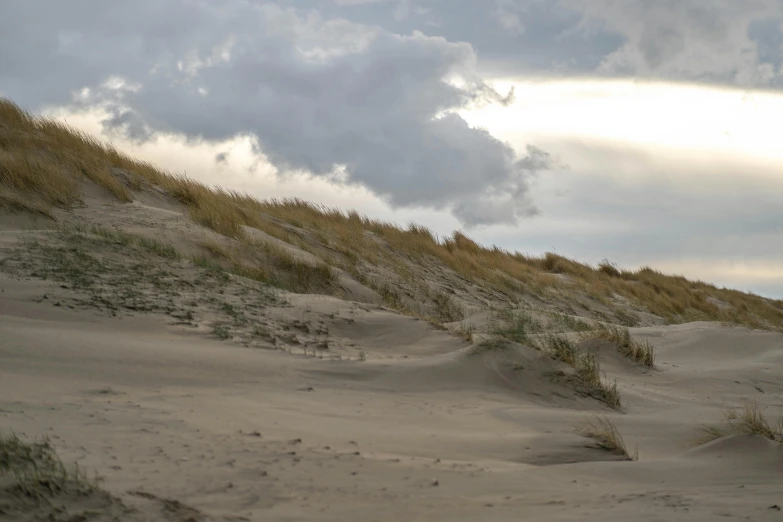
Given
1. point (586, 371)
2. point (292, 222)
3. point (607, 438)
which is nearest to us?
point (607, 438)

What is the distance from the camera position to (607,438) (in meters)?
4.05

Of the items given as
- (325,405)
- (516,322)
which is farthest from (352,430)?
(516,322)

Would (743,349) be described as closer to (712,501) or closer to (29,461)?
(712,501)

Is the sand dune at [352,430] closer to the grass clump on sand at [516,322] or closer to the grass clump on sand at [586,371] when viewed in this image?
the grass clump on sand at [586,371]

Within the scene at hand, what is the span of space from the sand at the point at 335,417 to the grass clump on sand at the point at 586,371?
0.13m

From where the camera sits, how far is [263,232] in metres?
11.5

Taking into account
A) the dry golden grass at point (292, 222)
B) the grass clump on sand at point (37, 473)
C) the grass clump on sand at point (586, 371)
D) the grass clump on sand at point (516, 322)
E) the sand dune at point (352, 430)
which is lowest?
the grass clump on sand at point (37, 473)

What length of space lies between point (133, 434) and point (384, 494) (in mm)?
1181

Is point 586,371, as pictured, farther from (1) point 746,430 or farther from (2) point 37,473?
(2) point 37,473

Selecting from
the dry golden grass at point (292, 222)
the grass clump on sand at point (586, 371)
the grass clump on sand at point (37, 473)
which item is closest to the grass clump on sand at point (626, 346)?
the grass clump on sand at point (586, 371)

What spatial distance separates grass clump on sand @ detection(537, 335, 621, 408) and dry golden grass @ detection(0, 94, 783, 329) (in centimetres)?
464

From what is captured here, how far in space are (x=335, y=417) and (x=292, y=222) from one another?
392 inches

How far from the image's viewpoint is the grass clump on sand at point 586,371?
536cm

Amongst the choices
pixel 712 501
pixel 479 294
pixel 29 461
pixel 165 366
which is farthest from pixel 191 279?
pixel 479 294
